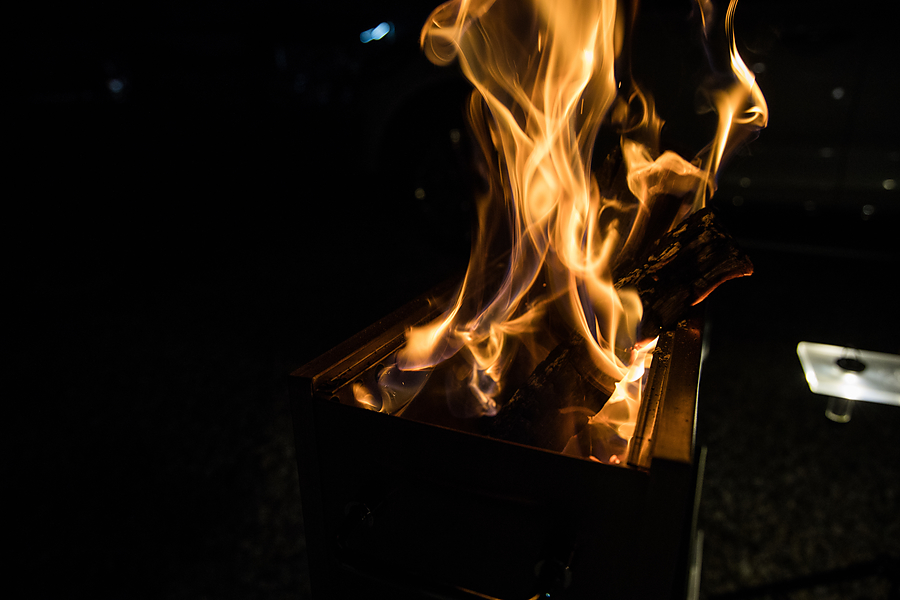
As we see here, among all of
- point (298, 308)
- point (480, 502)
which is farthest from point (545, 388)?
point (298, 308)

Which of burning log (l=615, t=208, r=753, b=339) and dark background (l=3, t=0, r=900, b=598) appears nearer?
burning log (l=615, t=208, r=753, b=339)

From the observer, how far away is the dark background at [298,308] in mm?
1881

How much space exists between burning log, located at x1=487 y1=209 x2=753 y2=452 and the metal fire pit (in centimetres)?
12

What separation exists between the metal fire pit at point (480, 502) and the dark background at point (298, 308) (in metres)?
1.12

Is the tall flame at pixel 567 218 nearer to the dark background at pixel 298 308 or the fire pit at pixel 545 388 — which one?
the fire pit at pixel 545 388

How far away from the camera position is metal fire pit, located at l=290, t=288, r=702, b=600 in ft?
2.23

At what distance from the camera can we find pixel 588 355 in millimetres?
1062

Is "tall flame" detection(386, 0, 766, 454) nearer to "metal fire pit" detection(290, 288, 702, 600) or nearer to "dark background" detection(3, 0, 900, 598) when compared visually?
"metal fire pit" detection(290, 288, 702, 600)

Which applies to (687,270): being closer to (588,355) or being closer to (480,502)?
(588,355)

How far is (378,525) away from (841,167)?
12.6 ft

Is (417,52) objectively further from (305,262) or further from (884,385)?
(884,385)

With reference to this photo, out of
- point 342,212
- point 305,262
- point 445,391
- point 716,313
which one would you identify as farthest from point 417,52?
point 445,391

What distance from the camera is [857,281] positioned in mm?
3994

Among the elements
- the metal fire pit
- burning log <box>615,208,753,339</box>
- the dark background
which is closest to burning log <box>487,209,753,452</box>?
burning log <box>615,208,753,339</box>
